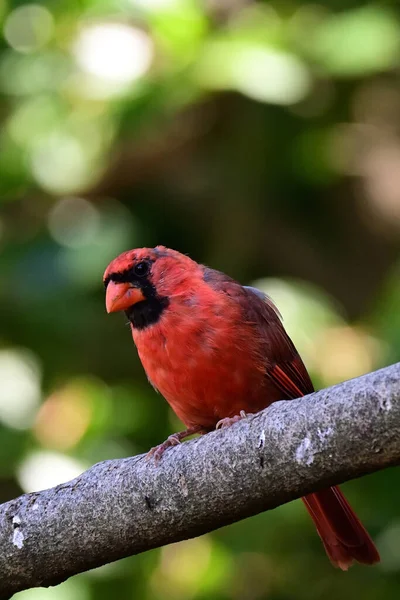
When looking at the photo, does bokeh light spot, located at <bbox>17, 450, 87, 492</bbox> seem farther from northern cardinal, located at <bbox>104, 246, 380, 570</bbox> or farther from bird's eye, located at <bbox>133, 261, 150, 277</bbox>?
bird's eye, located at <bbox>133, 261, 150, 277</bbox>

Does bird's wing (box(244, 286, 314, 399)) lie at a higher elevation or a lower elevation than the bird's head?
lower

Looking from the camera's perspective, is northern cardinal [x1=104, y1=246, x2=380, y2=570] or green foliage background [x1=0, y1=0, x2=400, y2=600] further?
green foliage background [x1=0, y1=0, x2=400, y2=600]

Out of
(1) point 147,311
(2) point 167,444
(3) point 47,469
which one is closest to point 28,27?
(1) point 147,311

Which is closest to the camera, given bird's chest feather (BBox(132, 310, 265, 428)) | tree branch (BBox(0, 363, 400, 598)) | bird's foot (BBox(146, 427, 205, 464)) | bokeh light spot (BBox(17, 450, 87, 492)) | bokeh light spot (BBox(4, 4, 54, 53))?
tree branch (BBox(0, 363, 400, 598))

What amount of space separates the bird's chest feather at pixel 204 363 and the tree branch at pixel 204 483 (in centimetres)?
55

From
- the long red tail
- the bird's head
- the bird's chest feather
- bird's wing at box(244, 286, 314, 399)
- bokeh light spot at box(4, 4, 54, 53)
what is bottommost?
the long red tail

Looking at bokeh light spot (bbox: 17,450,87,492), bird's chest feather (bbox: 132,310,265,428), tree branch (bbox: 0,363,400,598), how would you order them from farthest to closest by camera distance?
bokeh light spot (bbox: 17,450,87,492)
bird's chest feather (bbox: 132,310,265,428)
tree branch (bbox: 0,363,400,598)

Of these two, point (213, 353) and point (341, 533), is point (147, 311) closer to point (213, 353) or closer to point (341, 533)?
point (213, 353)

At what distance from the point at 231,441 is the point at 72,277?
1.76 m

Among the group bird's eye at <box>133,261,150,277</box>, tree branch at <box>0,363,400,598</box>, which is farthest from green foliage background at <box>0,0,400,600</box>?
tree branch at <box>0,363,400,598</box>

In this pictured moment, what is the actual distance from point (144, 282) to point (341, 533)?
0.97m

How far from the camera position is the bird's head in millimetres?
3264

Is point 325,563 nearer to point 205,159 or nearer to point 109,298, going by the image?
point 109,298

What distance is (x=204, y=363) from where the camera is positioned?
3033 mm
